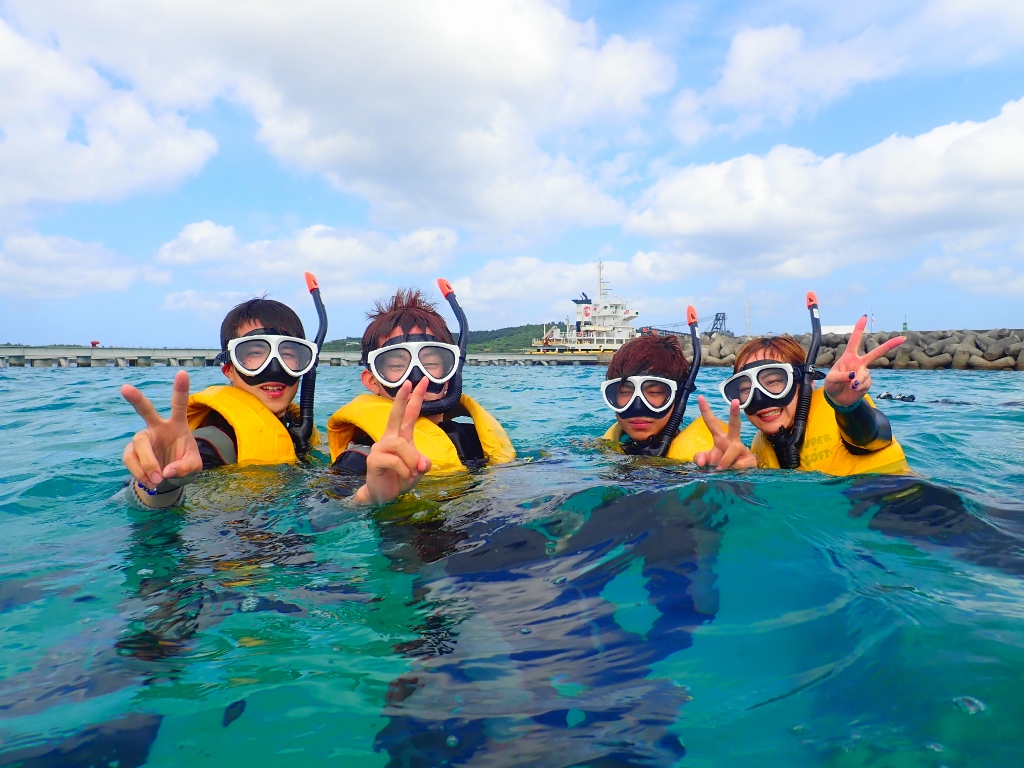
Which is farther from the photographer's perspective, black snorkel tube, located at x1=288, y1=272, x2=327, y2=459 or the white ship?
the white ship

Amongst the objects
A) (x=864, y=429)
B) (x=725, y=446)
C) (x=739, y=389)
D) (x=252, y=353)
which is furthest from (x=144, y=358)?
(x=864, y=429)

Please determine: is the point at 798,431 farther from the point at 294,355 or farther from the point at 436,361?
the point at 294,355

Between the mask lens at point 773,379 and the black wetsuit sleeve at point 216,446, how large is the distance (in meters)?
3.16

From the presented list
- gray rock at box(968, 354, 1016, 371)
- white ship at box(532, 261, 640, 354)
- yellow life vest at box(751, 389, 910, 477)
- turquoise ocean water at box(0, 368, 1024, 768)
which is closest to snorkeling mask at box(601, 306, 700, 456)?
yellow life vest at box(751, 389, 910, 477)

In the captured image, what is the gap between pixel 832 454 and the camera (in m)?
3.47

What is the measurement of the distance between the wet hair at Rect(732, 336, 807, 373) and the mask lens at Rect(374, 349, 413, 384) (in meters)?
2.06

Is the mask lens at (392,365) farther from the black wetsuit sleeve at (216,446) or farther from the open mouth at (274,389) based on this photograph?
the black wetsuit sleeve at (216,446)

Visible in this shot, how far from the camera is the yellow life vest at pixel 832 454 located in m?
3.32

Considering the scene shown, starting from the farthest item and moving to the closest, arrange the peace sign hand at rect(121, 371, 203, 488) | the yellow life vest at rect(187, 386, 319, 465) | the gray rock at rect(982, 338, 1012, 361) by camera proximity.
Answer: the gray rock at rect(982, 338, 1012, 361), the yellow life vest at rect(187, 386, 319, 465), the peace sign hand at rect(121, 371, 203, 488)

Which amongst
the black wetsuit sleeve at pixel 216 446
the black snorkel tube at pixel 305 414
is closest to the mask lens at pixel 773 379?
the black snorkel tube at pixel 305 414

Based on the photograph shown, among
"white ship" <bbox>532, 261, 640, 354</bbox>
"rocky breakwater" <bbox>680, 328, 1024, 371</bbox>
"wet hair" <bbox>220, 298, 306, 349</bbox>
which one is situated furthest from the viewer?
"white ship" <bbox>532, 261, 640, 354</bbox>

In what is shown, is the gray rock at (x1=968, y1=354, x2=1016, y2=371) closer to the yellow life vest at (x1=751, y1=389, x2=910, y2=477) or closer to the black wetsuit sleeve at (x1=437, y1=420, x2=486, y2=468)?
the yellow life vest at (x1=751, y1=389, x2=910, y2=477)

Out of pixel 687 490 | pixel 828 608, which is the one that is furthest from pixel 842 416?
pixel 828 608

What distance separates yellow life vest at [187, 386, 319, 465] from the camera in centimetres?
345
